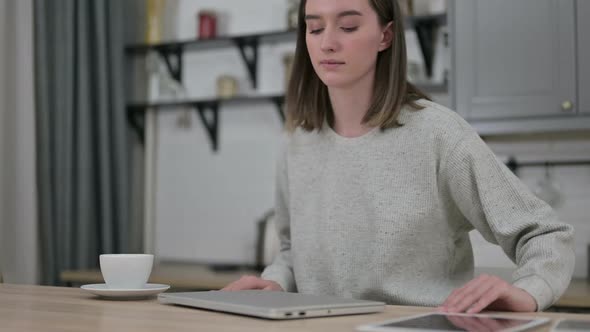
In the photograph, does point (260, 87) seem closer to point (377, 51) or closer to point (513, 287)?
point (377, 51)

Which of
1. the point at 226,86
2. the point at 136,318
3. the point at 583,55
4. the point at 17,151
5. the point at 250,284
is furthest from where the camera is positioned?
the point at 226,86

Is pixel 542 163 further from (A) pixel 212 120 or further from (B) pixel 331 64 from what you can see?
(B) pixel 331 64

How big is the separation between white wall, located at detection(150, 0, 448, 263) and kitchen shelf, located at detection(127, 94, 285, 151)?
4 centimetres

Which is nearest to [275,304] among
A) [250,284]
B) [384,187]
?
[250,284]

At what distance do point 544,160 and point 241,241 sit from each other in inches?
53.8

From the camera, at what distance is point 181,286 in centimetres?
280

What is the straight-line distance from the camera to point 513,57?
2691 mm

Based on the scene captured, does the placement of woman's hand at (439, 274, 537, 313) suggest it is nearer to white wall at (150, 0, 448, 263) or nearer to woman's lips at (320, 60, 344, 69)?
woman's lips at (320, 60, 344, 69)

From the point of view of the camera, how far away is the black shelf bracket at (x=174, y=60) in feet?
11.8

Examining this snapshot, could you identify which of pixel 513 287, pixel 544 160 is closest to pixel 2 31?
pixel 544 160

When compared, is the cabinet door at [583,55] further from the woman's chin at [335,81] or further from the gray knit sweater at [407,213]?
the woman's chin at [335,81]

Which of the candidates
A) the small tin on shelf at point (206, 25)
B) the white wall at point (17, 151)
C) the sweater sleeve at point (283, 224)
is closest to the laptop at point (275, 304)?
the sweater sleeve at point (283, 224)

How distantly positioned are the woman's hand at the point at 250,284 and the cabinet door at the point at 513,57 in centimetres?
149

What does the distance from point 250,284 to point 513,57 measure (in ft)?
5.39
